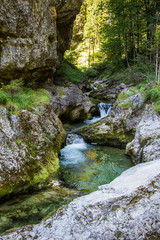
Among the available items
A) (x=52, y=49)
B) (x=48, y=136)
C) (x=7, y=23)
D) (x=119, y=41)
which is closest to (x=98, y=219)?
(x=48, y=136)

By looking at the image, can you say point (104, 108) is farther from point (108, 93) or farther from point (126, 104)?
point (126, 104)

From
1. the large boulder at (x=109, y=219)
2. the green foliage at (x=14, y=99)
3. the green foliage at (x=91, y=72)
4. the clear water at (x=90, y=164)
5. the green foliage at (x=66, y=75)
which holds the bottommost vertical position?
the clear water at (x=90, y=164)

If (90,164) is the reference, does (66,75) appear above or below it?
above

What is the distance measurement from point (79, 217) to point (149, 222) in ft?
3.41

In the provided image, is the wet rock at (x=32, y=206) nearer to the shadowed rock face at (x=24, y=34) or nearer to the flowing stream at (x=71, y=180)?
the flowing stream at (x=71, y=180)

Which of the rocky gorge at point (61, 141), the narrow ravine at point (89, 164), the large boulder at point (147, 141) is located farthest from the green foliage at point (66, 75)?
the large boulder at point (147, 141)

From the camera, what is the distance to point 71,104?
14.5 meters

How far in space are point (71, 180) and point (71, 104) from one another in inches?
365

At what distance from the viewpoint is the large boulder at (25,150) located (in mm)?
4574

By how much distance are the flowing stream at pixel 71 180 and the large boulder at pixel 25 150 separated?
484 millimetres

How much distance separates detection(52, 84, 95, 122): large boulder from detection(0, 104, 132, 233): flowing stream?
370cm

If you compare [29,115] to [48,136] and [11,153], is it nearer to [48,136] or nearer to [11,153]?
[48,136]

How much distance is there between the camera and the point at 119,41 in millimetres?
20078

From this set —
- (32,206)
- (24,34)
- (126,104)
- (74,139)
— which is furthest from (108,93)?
(32,206)
